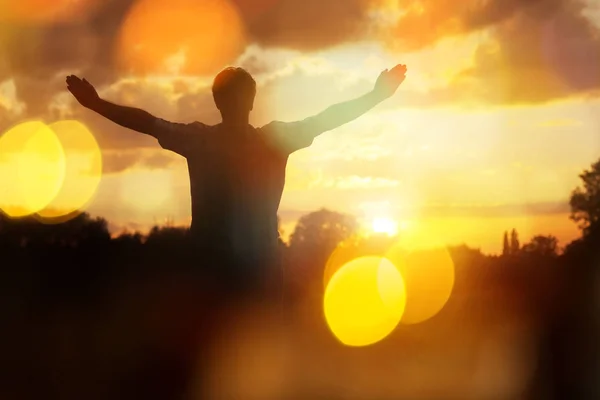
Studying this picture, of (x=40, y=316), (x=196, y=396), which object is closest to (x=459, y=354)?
(x=196, y=396)

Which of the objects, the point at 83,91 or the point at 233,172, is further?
the point at 83,91

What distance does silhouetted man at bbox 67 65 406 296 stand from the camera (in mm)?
4730

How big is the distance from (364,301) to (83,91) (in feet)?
86.2

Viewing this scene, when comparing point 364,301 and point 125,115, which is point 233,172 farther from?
point 364,301

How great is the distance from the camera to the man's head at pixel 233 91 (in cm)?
480

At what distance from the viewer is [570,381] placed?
26.4 feet

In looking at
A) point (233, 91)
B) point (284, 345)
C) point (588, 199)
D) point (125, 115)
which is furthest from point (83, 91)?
point (588, 199)

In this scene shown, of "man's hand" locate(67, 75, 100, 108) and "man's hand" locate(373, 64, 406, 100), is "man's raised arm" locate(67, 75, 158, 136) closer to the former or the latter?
"man's hand" locate(67, 75, 100, 108)

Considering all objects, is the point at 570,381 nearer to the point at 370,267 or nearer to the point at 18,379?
the point at 18,379

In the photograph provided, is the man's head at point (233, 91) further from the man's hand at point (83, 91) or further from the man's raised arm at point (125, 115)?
the man's hand at point (83, 91)

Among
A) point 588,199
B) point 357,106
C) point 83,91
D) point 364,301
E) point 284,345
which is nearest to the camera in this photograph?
point 284,345

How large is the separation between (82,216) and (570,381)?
5525 centimetres

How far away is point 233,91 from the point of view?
4797mm

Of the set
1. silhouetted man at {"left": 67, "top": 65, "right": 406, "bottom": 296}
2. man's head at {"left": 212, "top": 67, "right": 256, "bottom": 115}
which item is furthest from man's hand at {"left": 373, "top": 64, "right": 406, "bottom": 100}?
man's head at {"left": 212, "top": 67, "right": 256, "bottom": 115}
